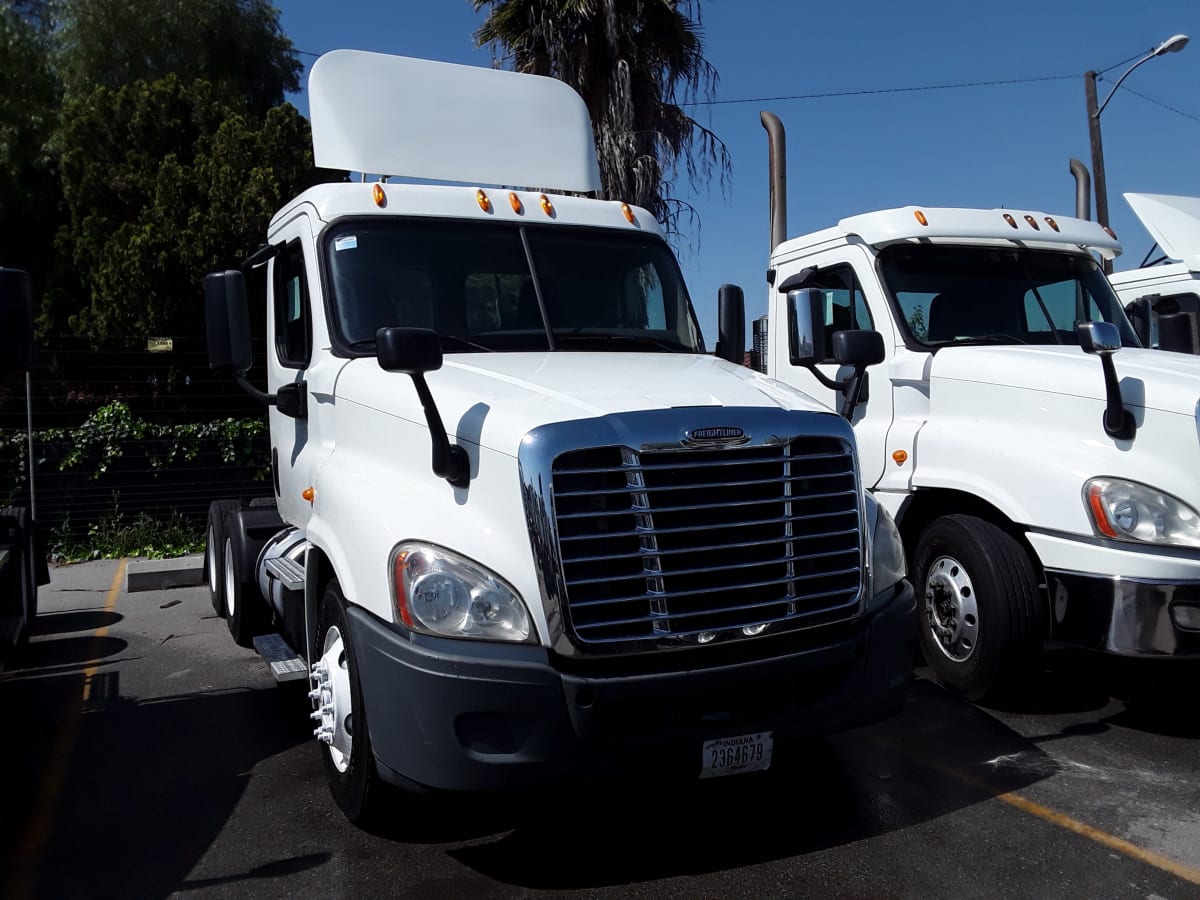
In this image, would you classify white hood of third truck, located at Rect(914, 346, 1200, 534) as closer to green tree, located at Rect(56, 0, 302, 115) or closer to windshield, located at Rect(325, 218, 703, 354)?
windshield, located at Rect(325, 218, 703, 354)

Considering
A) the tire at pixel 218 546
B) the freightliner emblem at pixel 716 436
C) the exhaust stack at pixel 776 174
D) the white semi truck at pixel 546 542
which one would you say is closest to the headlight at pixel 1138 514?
the white semi truck at pixel 546 542

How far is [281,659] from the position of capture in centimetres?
493

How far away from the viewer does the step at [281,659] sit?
4.64 m

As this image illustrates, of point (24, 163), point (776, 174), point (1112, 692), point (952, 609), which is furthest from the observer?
point (24, 163)

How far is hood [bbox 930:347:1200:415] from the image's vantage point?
497cm

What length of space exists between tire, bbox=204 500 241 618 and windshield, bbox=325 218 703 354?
10.0 ft

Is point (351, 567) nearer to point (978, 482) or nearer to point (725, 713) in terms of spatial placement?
point (725, 713)

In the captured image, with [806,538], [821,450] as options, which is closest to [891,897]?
[806,538]

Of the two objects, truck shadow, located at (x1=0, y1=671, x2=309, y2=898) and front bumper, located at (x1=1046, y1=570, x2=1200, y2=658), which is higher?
front bumper, located at (x1=1046, y1=570, x2=1200, y2=658)

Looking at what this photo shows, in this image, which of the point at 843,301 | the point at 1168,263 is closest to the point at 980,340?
the point at 843,301

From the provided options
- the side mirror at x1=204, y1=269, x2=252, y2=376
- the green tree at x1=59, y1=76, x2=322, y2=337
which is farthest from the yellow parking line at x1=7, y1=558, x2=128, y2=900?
the green tree at x1=59, y1=76, x2=322, y2=337

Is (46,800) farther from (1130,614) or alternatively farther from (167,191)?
(167,191)

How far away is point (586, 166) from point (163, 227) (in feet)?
44.2

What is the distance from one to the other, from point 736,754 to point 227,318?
3296mm
